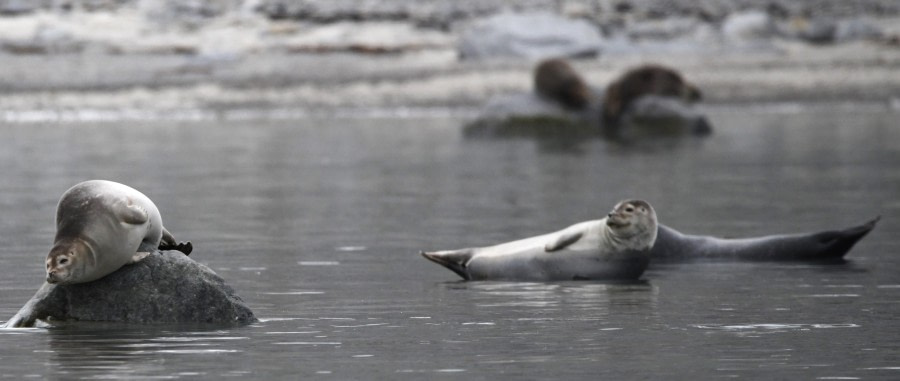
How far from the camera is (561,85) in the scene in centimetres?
3036

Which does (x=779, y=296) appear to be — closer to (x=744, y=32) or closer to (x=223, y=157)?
(x=223, y=157)

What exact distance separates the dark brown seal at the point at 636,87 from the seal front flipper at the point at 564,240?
65.8 feet

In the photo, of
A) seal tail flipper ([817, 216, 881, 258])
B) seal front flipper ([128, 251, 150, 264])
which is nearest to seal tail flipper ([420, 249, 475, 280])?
seal tail flipper ([817, 216, 881, 258])

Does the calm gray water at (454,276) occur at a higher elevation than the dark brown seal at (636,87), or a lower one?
lower

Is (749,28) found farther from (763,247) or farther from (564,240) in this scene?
(564,240)

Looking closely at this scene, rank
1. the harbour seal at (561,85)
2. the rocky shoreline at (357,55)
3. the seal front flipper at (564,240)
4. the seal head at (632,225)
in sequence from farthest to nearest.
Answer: the rocky shoreline at (357,55), the harbour seal at (561,85), the seal front flipper at (564,240), the seal head at (632,225)

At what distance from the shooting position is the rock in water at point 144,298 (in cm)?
871

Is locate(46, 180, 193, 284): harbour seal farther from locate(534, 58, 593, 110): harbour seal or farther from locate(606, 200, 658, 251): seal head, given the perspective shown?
locate(534, 58, 593, 110): harbour seal

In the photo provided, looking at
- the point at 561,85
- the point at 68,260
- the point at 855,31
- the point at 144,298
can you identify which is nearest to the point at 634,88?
the point at 561,85

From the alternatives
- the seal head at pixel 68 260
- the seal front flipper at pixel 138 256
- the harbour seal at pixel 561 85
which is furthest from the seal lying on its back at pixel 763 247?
the harbour seal at pixel 561 85

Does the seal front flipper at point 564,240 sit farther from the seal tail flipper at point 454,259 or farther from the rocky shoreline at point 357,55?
the rocky shoreline at point 357,55

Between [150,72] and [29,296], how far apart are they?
1146 inches

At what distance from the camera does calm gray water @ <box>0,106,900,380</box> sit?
779 centimetres

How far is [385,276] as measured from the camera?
36.1ft
